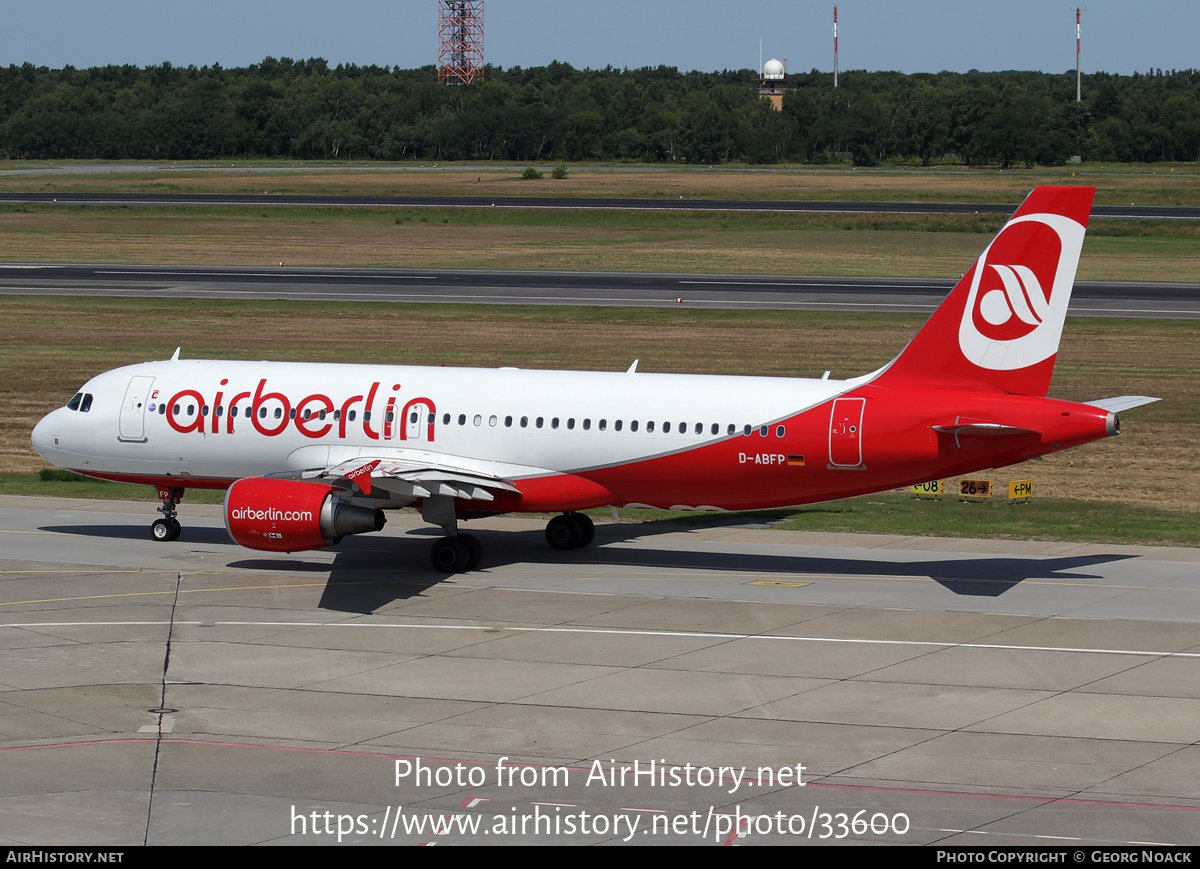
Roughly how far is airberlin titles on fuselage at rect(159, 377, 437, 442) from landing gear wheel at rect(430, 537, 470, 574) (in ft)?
8.66

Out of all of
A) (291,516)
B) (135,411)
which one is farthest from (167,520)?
(291,516)

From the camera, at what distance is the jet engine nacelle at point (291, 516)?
29203 mm

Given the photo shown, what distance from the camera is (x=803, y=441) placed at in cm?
3052

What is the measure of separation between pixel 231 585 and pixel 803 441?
43.5 ft

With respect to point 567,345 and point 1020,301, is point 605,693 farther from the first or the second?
point 567,345

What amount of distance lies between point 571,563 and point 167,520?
1090 cm

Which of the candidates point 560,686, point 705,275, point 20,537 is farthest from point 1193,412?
point 705,275

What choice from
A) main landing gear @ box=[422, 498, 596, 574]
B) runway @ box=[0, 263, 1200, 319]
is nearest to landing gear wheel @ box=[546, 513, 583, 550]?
main landing gear @ box=[422, 498, 596, 574]

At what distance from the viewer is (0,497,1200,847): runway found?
1783cm

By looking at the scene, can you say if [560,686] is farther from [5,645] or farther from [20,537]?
[20,537]

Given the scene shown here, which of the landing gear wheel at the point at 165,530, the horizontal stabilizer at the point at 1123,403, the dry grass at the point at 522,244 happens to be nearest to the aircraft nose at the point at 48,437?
the landing gear wheel at the point at 165,530

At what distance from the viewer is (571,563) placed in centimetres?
3356

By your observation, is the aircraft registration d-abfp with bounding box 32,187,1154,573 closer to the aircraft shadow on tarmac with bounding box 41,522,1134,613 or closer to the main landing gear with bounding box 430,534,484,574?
A: the main landing gear with bounding box 430,534,484,574

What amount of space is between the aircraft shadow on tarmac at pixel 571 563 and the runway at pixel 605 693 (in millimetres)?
129
